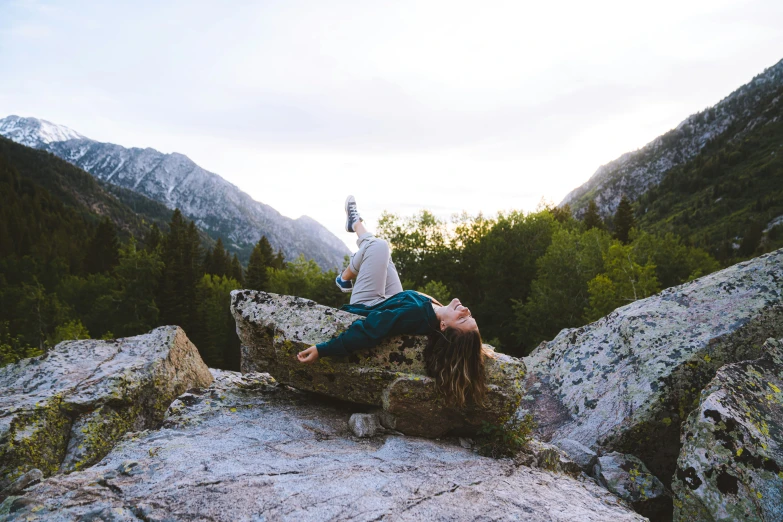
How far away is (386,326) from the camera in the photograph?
614cm

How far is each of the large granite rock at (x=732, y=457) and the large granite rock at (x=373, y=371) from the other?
7.32ft

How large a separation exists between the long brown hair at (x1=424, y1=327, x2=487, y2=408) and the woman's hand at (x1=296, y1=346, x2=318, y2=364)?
180cm

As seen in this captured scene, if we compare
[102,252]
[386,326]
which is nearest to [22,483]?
[386,326]

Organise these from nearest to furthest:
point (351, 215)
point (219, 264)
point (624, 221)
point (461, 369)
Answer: point (461, 369), point (351, 215), point (624, 221), point (219, 264)

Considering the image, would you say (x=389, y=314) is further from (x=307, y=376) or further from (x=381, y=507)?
(x=381, y=507)

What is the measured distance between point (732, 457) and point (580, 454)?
7.65 feet

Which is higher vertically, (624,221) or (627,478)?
(624,221)

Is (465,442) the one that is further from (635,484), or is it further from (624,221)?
(624,221)

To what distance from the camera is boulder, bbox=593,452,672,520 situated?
5.96 metres

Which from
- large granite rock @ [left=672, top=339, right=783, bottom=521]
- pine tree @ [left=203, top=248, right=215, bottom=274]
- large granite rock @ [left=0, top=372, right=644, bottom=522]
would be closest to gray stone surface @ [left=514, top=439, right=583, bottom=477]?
large granite rock @ [left=0, top=372, right=644, bottom=522]

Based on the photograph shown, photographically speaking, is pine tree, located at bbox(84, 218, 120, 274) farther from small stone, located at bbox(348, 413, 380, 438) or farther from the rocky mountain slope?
the rocky mountain slope

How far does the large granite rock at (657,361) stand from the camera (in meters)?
6.89

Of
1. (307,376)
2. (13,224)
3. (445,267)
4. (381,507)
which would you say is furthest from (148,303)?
(13,224)

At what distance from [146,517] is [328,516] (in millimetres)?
1648
